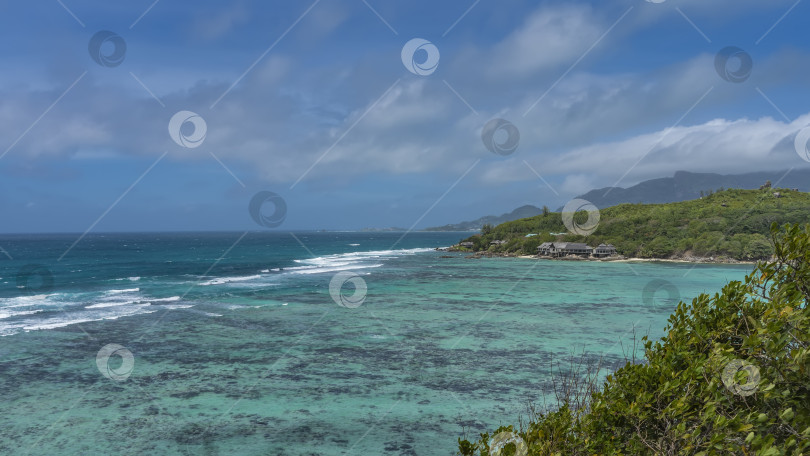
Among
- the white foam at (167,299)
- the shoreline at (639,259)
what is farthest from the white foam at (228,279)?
the shoreline at (639,259)

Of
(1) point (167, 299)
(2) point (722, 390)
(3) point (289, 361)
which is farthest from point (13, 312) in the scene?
(2) point (722, 390)

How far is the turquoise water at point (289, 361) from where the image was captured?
13.5 m

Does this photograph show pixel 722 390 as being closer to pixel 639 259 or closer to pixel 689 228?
pixel 639 259

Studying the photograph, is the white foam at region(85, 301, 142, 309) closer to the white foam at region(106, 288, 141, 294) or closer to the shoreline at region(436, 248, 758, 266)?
the white foam at region(106, 288, 141, 294)

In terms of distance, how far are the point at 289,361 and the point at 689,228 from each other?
89292 mm

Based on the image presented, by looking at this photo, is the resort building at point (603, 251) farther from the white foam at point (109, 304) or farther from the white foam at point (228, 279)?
the white foam at point (109, 304)

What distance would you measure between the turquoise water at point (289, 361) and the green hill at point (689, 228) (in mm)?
42244

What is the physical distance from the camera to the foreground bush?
A: 4062mm

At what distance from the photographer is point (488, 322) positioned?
28.9m

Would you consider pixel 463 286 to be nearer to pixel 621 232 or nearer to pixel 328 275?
pixel 328 275

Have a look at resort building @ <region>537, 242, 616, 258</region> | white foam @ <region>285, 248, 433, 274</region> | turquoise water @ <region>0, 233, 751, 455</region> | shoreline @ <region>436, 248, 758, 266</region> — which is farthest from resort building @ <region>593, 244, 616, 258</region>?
turquoise water @ <region>0, 233, 751, 455</region>

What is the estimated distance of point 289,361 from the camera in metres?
20.8

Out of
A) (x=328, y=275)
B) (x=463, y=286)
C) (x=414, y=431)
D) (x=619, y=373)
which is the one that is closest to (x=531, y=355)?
(x=414, y=431)

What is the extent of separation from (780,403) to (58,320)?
35.5 metres
